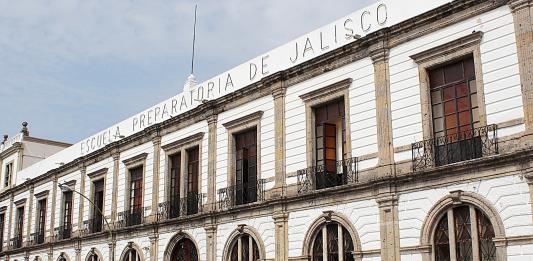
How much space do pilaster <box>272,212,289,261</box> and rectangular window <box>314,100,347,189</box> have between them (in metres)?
1.59

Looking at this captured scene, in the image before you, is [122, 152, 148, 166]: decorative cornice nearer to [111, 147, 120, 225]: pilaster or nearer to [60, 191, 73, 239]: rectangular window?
[111, 147, 120, 225]: pilaster

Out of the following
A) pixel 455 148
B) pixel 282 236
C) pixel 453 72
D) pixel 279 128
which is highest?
pixel 453 72

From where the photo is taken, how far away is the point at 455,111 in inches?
648

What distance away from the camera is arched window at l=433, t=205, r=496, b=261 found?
592 inches

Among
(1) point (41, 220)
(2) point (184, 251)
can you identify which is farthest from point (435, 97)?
(1) point (41, 220)

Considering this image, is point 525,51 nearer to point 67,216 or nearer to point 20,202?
point 67,216

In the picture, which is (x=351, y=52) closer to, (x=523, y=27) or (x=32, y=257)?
(x=523, y=27)

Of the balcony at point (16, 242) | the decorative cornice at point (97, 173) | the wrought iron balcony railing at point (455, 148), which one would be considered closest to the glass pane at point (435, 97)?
the wrought iron balcony railing at point (455, 148)

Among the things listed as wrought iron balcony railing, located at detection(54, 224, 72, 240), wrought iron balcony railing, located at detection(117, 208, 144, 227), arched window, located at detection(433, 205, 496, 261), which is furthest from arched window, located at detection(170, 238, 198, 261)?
arched window, located at detection(433, 205, 496, 261)

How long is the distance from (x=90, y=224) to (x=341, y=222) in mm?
15522

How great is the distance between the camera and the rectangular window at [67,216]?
32781 millimetres

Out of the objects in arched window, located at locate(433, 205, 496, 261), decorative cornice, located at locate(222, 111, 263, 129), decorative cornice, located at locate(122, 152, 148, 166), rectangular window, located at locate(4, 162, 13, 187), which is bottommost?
arched window, located at locate(433, 205, 496, 261)

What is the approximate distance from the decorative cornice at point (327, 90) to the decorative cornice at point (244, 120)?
83.3 inches

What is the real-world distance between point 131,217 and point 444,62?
51.0 ft
